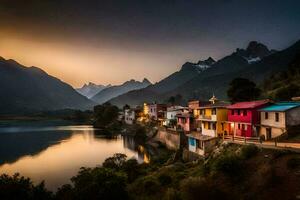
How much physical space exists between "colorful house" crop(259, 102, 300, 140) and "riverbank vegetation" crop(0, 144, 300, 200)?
815cm

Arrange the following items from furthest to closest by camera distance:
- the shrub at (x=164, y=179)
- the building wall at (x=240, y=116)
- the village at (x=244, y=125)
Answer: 1. the building wall at (x=240, y=116)
2. the village at (x=244, y=125)
3. the shrub at (x=164, y=179)

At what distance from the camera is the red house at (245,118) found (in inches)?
1718

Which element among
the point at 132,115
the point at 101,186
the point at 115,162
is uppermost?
the point at 132,115

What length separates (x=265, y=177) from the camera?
2466 cm

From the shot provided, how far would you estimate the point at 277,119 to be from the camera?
39.2 m

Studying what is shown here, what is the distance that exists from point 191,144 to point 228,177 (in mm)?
28393

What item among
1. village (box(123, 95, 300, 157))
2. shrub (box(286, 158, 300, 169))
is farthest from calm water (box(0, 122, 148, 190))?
shrub (box(286, 158, 300, 169))

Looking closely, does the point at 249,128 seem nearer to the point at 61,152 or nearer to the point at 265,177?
the point at 265,177

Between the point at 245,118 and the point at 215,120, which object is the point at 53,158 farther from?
the point at 245,118

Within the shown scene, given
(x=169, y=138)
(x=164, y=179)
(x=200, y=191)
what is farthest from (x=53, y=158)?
(x=200, y=191)

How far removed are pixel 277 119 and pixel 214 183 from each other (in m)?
18.2

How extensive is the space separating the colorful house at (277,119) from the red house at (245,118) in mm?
1019

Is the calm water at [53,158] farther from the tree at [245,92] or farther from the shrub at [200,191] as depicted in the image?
the shrub at [200,191]

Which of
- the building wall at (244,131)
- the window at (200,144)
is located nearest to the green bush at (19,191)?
the window at (200,144)
